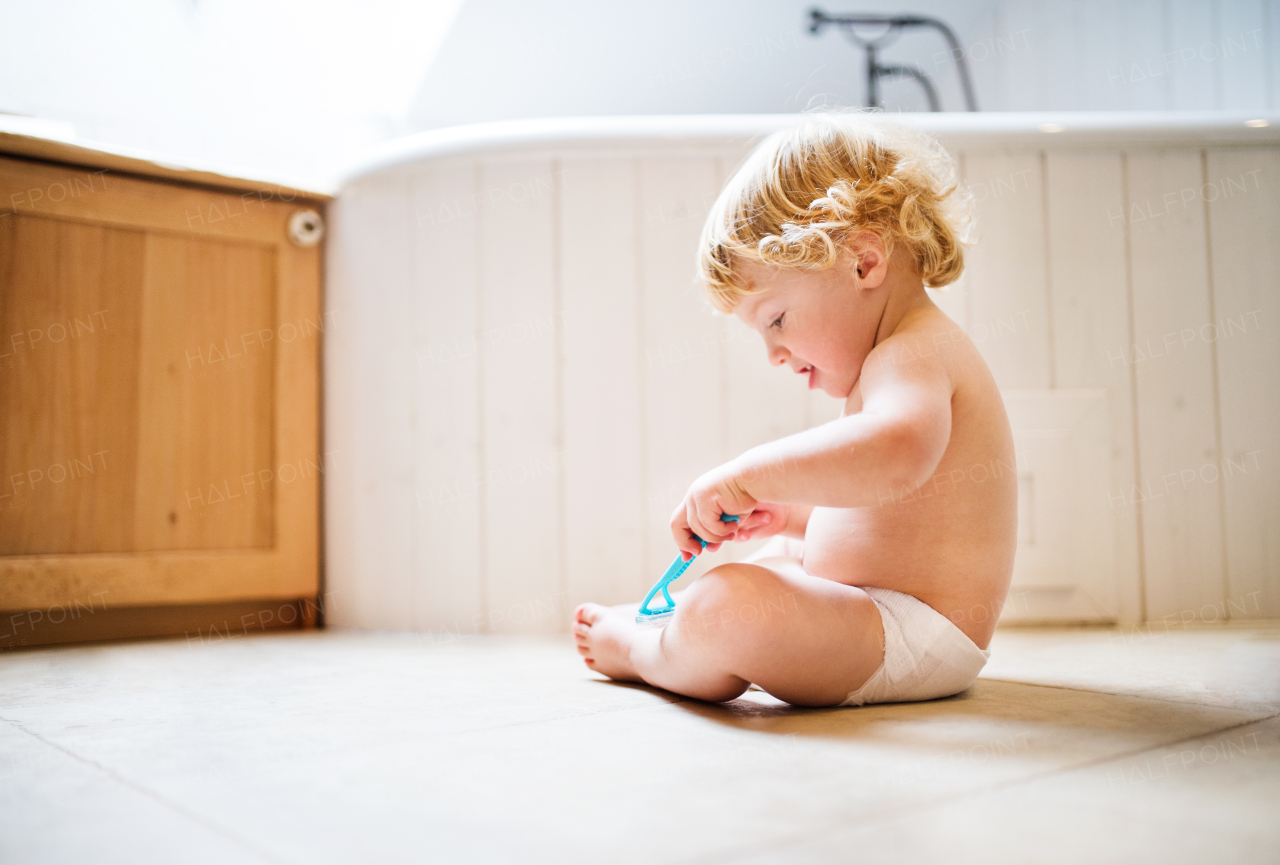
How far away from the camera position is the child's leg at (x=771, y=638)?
2.15 ft

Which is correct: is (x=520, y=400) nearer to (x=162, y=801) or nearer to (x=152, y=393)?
(x=152, y=393)

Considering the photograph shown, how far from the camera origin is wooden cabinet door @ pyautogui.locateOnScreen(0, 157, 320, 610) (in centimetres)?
113

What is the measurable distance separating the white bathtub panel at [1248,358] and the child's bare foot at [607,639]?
85 cm

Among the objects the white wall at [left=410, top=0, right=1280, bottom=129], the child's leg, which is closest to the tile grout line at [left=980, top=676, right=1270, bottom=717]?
the child's leg

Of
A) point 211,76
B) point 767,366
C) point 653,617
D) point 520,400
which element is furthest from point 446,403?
point 211,76

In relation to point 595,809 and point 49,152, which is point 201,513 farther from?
point 595,809

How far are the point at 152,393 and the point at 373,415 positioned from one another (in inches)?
11.6

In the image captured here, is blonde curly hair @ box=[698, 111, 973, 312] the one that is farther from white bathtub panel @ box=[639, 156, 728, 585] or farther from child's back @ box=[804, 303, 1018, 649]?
white bathtub panel @ box=[639, 156, 728, 585]

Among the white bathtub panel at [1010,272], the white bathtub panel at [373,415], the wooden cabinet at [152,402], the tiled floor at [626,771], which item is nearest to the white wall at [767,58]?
the white bathtub panel at [1010,272]

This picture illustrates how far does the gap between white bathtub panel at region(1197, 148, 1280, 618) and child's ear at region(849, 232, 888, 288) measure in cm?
68

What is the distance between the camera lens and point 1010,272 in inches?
46.8

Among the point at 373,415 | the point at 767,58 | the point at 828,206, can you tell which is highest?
the point at 767,58

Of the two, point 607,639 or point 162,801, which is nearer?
point 162,801

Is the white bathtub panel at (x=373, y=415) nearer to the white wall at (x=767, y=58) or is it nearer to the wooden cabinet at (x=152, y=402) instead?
the wooden cabinet at (x=152, y=402)
